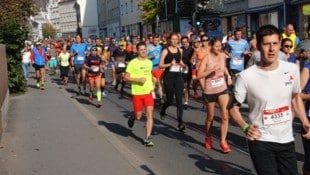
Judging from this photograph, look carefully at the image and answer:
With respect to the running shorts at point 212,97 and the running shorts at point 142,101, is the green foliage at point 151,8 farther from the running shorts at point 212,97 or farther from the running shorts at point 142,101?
the running shorts at point 212,97

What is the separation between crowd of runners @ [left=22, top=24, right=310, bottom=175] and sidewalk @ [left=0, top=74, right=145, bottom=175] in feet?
2.78

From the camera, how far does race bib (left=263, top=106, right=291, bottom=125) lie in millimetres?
4531

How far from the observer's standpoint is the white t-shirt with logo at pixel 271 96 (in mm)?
4500

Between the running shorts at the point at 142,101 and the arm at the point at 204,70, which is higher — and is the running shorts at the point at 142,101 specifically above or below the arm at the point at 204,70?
below

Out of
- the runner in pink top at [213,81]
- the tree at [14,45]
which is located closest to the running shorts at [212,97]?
the runner in pink top at [213,81]

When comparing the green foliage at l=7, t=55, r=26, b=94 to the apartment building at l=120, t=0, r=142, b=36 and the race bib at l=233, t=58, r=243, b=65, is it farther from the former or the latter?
the apartment building at l=120, t=0, r=142, b=36

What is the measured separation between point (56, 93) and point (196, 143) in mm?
11379

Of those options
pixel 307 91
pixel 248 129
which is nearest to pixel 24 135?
pixel 307 91

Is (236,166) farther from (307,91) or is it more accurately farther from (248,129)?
(248,129)

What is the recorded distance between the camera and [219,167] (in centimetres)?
743

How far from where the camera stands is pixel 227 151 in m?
8.32

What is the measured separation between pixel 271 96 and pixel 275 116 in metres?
0.16

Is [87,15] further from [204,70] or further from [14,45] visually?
[204,70]

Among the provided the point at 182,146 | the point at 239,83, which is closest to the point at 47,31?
the point at 182,146
